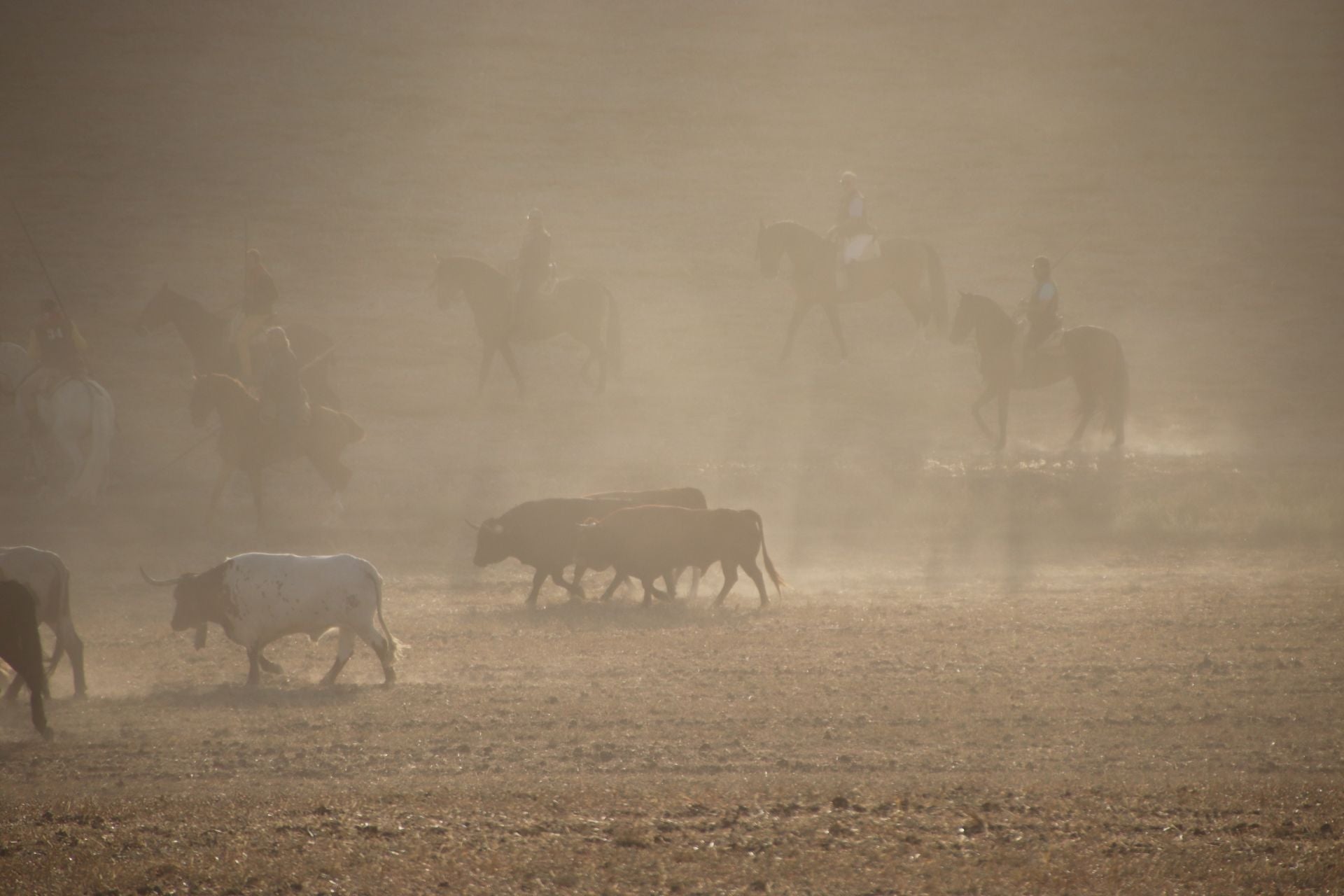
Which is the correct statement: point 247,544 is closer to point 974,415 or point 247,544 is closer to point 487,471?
point 487,471

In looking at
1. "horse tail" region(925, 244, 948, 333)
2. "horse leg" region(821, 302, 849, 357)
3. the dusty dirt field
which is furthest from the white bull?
"horse tail" region(925, 244, 948, 333)

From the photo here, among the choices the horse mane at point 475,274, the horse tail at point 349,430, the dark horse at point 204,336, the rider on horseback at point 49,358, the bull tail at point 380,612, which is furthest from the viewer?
the horse mane at point 475,274

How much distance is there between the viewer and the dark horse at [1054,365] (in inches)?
849

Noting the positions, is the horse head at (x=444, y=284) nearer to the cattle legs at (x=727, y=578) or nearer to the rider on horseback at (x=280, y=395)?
the rider on horseback at (x=280, y=395)

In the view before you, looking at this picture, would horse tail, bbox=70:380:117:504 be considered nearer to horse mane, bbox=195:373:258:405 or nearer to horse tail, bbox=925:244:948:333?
horse mane, bbox=195:373:258:405

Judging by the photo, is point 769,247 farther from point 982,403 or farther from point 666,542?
point 666,542

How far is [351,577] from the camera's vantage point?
34.4ft

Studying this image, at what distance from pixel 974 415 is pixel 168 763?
1655 cm

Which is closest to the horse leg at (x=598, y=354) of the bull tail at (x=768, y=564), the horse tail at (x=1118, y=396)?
the horse tail at (x=1118, y=396)

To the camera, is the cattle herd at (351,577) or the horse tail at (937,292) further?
the horse tail at (937,292)

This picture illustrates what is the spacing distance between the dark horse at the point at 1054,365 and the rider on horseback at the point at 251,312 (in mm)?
10559

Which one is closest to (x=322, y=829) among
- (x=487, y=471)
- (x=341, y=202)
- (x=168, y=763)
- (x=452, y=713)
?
(x=168, y=763)

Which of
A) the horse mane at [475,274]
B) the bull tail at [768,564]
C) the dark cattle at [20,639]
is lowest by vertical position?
the dark cattle at [20,639]

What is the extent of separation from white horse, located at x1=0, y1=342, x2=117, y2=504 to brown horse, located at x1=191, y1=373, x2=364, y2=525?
4.10ft
